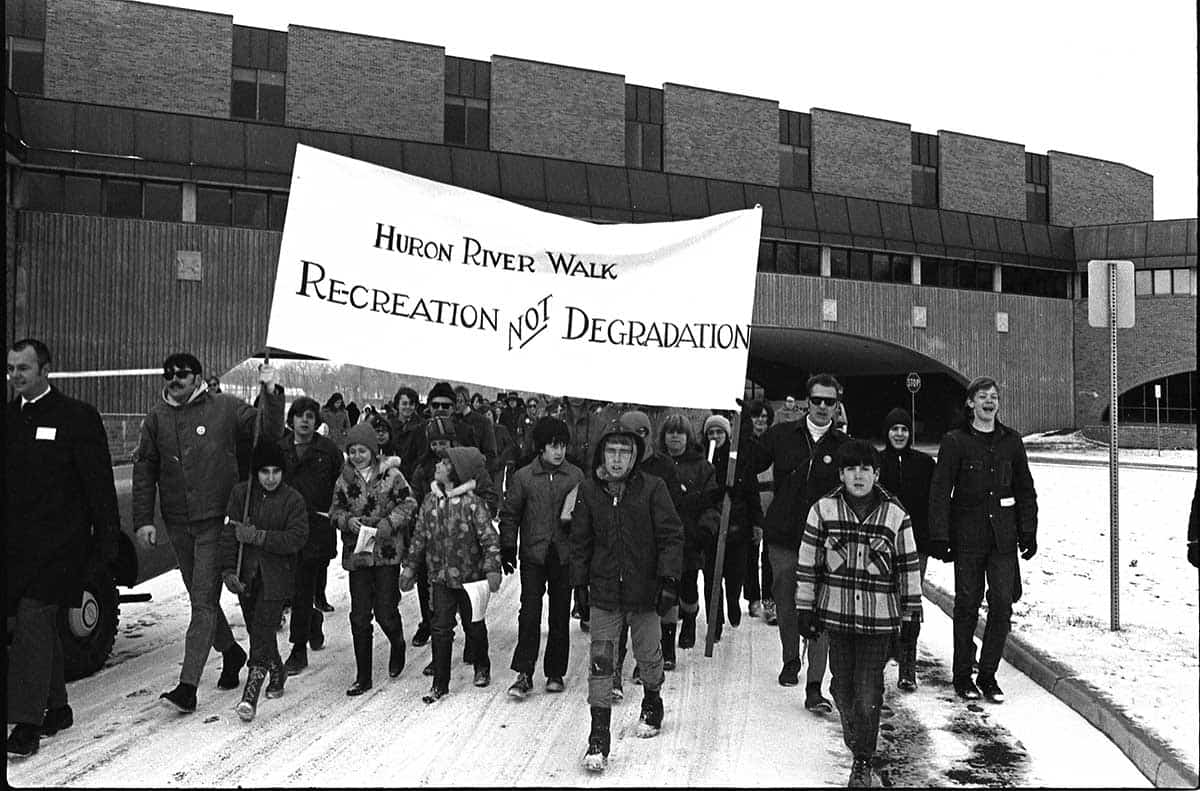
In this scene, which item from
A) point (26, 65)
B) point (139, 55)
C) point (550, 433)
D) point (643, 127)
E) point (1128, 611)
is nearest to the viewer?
point (550, 433)

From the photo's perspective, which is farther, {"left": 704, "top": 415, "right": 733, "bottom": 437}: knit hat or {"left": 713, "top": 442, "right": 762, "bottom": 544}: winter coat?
{"left": 704, "top": 415, "right": 733, "bottom": 437}: knit hat

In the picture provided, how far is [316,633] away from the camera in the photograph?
7.37 m

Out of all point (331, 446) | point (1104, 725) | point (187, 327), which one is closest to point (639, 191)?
point (187, 327)

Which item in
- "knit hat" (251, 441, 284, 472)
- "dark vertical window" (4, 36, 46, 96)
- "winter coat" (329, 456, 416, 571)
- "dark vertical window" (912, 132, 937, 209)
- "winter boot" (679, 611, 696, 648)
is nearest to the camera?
"knit hat" (251, 441, 284, 472)

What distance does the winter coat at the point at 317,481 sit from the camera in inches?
278

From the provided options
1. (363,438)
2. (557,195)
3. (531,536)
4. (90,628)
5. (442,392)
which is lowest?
(90,628)

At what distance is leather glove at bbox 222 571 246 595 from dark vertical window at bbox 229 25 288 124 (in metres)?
24.0

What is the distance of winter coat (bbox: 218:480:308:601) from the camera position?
585 centimetres

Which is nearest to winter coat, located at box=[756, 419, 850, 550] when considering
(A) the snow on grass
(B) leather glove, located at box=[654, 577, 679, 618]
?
(B) leather glove, located at box=[654, 577, 679, 618]

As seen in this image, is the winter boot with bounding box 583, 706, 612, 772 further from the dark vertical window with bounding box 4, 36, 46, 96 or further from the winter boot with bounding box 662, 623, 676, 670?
the dark vertical window with bounding box 4, 36, 46, 96

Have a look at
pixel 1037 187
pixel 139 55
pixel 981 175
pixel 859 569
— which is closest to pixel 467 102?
pixel 139 55

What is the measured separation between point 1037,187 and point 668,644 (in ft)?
133

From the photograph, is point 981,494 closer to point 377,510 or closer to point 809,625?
Answer: point 809,625

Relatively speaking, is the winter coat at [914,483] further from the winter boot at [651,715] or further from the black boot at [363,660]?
the black boot at [363,660]
